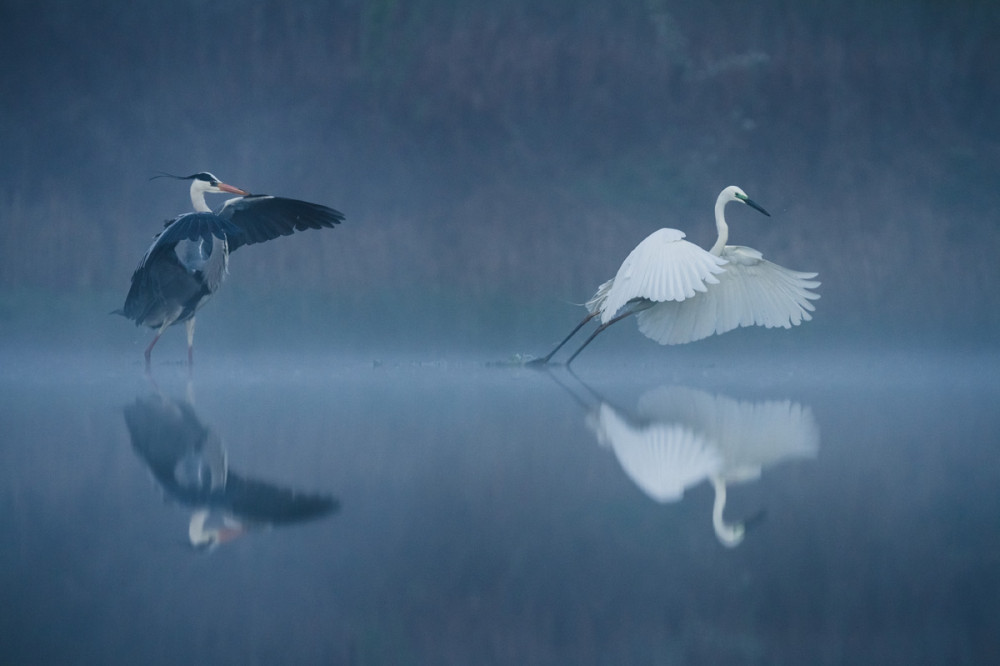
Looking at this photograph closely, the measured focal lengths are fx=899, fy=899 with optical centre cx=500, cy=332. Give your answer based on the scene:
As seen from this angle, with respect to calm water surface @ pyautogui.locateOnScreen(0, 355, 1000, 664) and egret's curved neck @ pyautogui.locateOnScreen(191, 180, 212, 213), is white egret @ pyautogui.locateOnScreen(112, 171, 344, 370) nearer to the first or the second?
egret's curved neck @ pyautogui.locateOnScreen(191, 180, 212, 213)

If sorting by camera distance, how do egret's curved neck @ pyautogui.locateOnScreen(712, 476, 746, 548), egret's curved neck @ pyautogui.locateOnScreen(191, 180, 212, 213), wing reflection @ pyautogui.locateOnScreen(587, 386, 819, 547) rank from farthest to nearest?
egret's curved neck @ pyautogui.locateOnScreen(191, 180, 212, 213) → wing reflection @ pyautogui.locateOnScreen(587, 386, 819, 547) → egret's curved neck @ pyautogui.locateOnScreen(712, 476, 746, 548)

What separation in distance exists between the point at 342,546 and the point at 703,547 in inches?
13.9

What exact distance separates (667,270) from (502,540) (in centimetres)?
185

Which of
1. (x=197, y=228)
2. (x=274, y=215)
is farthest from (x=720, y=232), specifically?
(x=197, y=228)

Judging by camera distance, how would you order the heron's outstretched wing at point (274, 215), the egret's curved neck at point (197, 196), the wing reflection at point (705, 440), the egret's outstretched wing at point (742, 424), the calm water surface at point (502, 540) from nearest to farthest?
the calm water surface at point (502, 540), the wing reflection at point (705, 440), the egret's outstretched wing at point (742, 424), the heron's outstretched wing at point (274, 215), the egret's curved neck at point (197, 196)

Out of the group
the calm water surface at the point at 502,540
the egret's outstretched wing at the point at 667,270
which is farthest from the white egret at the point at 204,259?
the calm water surface at the point at 502,540

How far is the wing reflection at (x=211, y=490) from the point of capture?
0.97m

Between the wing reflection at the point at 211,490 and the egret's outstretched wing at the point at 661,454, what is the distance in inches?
16.3

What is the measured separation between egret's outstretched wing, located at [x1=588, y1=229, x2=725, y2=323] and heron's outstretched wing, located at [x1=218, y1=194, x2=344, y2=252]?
43.8 inches

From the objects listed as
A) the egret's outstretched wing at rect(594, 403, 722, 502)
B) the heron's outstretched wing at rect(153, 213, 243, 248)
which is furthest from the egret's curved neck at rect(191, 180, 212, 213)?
the egret's outstretched wing at rect(594, 403, 722, 502)

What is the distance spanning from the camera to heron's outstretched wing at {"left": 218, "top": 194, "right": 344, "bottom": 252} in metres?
3.25

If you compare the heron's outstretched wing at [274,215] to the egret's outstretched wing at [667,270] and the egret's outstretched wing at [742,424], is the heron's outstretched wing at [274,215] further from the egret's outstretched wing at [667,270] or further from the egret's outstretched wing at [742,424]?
the egret's outstretched wing at [742,424]

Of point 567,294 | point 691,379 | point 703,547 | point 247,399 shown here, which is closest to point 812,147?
point 567,294

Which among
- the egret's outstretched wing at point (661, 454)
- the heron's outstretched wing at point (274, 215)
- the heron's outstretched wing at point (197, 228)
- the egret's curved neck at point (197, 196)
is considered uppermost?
the egret's curved neck at point (197, 196)
